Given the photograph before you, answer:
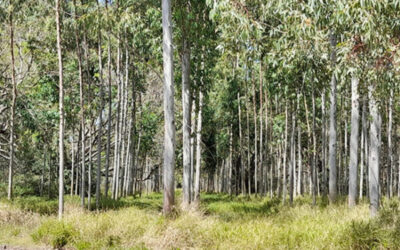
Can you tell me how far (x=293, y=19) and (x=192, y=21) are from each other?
5.45 m

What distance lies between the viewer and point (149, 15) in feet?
39.5

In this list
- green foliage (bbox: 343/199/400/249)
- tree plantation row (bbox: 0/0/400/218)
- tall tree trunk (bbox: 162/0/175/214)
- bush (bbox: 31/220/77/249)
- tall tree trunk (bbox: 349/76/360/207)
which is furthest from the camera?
tall tree trunk (bbox: 349/76/360/207)

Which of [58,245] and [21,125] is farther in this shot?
[21,125]

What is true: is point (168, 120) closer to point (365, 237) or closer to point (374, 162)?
point (374, 162)

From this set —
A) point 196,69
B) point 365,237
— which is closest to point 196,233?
point 365,237

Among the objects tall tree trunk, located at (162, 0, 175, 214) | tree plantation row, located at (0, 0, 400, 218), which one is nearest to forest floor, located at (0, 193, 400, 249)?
tall tree trunk, located at (162, 0, 175, 214)

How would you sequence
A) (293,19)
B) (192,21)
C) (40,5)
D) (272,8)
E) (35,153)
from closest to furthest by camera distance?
(293,19)
(272,8)
(192,21)
(40,5)
(35,153)

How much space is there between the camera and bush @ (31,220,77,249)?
7.85 metres

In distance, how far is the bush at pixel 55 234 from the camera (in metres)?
7.85

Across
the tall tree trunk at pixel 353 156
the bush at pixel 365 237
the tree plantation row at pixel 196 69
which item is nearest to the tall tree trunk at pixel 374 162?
the tree plantation row at pixel 196 69

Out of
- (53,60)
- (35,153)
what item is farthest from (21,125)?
(35,153)

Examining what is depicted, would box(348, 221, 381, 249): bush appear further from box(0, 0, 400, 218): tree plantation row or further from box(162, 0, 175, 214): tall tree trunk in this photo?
box(162, 0, 175, 214): tall tree trunk

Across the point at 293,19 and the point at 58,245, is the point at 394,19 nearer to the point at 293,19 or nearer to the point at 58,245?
the point at 293,19

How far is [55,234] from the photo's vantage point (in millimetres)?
7914
